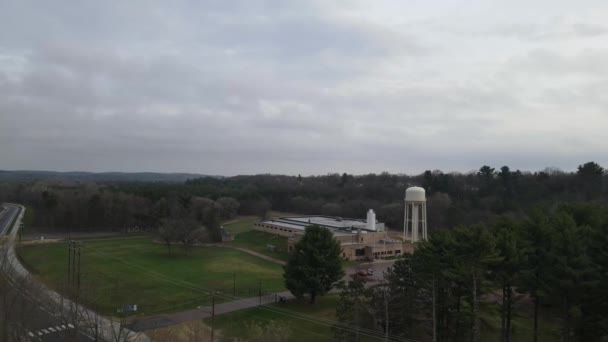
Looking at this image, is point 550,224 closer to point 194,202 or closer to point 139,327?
point 139,327

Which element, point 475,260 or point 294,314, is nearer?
point 475,260

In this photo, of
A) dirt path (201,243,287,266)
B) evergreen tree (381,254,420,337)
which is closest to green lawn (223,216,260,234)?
dirt path (201,243,287,266)

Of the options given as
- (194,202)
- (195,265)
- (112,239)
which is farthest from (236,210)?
(195,265)

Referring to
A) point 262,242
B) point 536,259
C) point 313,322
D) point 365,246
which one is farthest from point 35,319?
point 262,242

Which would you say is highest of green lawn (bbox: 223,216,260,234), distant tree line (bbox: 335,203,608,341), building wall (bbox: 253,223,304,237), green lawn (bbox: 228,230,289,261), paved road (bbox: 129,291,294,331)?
distant tree line (bbox: 335,203,608,341)

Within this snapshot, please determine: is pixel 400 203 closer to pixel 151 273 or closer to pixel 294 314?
pixel 151 273

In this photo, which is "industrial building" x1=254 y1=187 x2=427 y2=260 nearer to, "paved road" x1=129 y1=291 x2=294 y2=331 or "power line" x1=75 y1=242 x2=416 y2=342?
"power line" x1=75 y1=242 x2=416 y2=342

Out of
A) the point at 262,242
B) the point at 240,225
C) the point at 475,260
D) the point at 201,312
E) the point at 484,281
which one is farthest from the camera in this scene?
the point at 240,225
